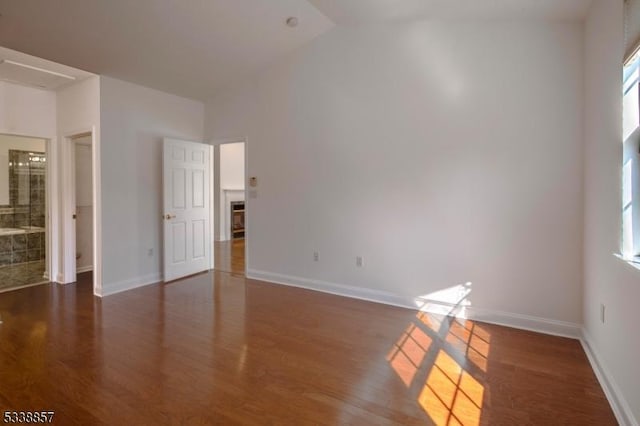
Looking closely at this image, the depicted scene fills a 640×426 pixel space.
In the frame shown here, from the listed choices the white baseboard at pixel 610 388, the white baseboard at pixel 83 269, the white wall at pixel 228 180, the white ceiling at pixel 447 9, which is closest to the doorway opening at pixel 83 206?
the white baseboard at pixel 83 269

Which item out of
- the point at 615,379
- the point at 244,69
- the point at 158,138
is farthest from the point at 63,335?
the point at 615,379

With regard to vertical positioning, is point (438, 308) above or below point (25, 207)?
below

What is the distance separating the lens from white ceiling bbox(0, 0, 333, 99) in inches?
122

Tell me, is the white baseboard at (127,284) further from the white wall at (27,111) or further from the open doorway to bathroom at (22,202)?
the open doorway to bathroom at (22,202)

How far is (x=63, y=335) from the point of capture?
119 inches

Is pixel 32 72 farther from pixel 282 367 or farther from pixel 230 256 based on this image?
pixel 282 367

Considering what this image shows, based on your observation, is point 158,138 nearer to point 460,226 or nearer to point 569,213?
point 460,226

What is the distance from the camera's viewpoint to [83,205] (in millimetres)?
5426

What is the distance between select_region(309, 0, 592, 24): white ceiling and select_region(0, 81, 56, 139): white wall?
393 cm

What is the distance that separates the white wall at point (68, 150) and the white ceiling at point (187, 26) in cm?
54

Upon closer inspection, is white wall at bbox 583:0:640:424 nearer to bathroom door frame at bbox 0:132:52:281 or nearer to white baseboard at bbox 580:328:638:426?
white baseboard at bbox 580:328:638:426

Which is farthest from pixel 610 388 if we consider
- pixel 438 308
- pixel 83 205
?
pixel 83 205

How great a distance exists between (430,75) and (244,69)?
101 inches

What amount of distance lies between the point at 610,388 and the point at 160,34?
494 centimetres
